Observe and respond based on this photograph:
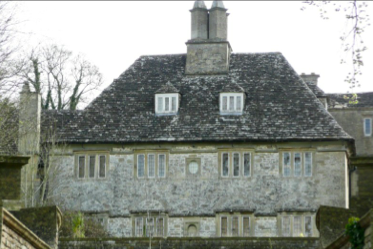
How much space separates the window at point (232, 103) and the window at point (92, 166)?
5534 millimetres

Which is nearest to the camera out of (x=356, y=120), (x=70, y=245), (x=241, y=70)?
(x=70, y=245)

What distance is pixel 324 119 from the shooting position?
4041 centimetres

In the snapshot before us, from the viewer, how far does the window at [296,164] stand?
39.9 metres

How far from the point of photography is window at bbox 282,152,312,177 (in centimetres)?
3991

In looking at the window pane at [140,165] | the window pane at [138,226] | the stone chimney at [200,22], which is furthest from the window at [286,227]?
the stone chimney at [200,22]

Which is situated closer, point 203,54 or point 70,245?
point 70,245

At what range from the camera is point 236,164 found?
40.4 meters

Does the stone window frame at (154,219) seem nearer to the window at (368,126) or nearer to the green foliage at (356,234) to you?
the window at (368,126)

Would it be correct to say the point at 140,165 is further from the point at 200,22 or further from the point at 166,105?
the point at 200,22

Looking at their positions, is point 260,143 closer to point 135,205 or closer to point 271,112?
point 271,112

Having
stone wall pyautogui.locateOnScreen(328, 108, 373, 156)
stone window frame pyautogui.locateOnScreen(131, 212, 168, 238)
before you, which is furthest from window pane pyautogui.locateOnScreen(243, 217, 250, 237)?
stone wall pyautogui.locateOnScreen(328, 108, 373, 156)

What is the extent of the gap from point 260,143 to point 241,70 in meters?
5.10

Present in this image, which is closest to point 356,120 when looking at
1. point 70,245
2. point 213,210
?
point 213,210

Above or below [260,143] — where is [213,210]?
below
